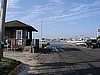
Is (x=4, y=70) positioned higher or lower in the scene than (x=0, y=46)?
lower

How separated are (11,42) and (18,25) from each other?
12.7ft

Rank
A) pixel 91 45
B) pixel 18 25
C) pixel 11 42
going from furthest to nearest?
pixel 91 45 → pixel 18 25 → pixel 11 42

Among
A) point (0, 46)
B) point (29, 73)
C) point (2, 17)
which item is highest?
point (2, 17)

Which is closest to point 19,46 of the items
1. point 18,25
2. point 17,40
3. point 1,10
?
point 17,40

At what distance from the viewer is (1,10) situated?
18969 millimetres

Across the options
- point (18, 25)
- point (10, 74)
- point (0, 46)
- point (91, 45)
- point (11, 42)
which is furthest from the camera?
point (91, 45)

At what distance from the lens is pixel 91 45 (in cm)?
5428

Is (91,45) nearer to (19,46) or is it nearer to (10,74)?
(19,46)

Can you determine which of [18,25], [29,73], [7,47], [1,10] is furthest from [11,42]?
[29,73]

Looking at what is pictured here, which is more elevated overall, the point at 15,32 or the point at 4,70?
the point at 15,32

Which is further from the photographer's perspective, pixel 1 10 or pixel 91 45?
pixel 91 45

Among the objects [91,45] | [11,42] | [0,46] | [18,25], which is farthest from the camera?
[91,45]

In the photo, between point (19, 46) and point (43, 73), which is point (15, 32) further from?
point (43, 73)

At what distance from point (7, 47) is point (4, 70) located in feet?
73.8
